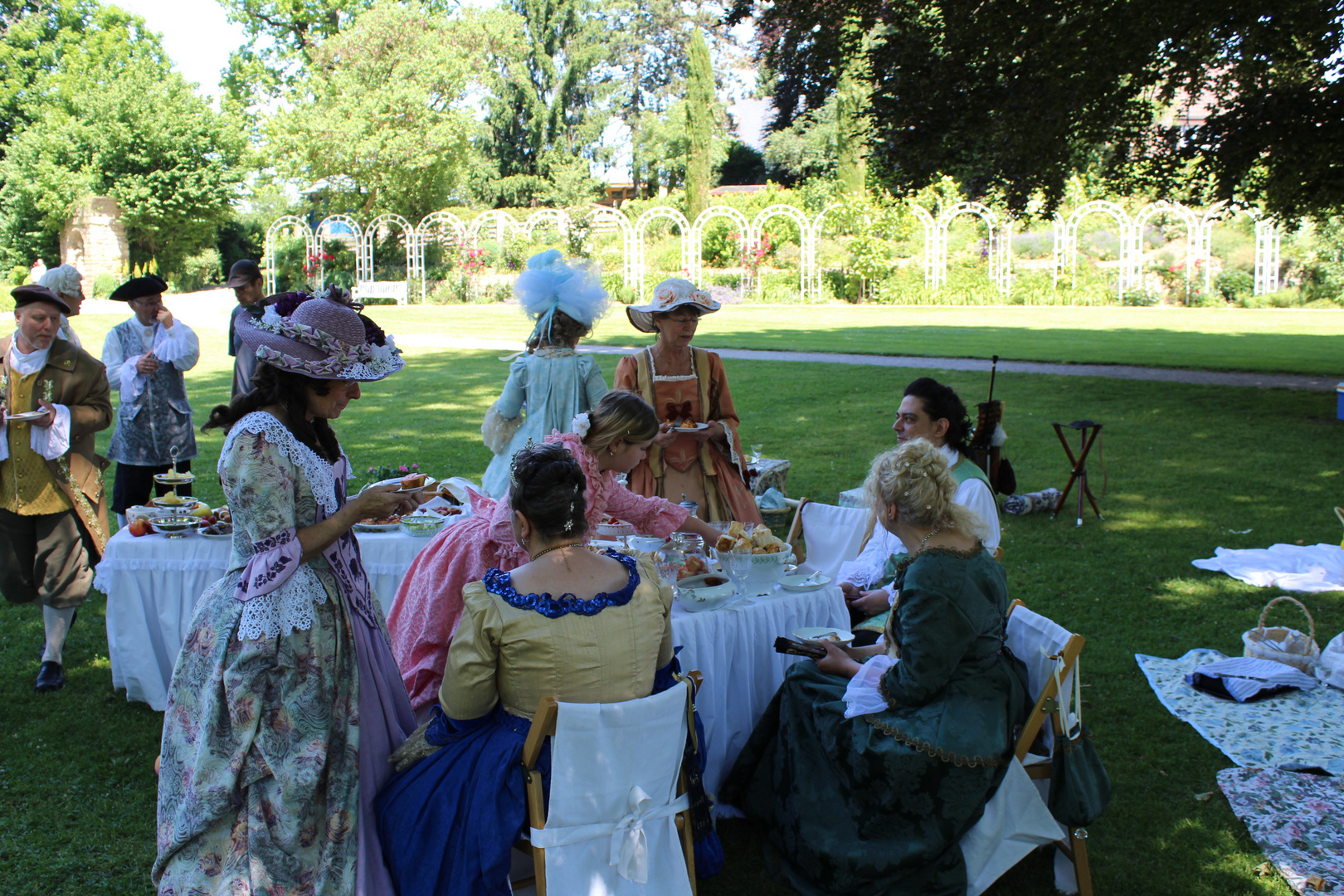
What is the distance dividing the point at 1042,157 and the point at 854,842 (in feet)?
30.8

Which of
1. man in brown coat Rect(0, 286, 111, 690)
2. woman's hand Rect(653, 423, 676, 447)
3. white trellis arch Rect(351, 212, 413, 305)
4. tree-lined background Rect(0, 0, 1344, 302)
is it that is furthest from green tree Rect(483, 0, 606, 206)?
woman's hand Rect(653, 423, 676, 447)

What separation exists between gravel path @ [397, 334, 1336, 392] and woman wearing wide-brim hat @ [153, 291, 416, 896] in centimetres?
1135

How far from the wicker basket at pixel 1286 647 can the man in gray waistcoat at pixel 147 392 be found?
18.6 ft

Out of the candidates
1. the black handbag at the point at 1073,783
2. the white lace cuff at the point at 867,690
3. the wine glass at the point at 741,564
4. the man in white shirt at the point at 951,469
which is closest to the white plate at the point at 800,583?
the wine glass at the point at 741,564

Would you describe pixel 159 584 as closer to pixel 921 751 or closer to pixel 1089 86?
pixel 921 751

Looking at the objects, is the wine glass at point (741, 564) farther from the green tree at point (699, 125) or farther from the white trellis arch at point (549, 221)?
the green tree at point (699, 125)

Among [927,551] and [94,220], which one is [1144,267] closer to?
[927,551]

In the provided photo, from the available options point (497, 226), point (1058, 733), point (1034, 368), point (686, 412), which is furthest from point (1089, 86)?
point (497, 226)

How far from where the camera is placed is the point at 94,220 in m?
32.9

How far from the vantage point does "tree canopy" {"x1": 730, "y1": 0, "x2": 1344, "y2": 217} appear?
31.5 feet

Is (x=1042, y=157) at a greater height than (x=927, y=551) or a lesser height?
greater

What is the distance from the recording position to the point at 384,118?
3453cm

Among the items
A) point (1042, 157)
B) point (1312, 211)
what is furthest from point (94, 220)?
point (1312, 211)

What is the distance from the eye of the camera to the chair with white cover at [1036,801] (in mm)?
2891
